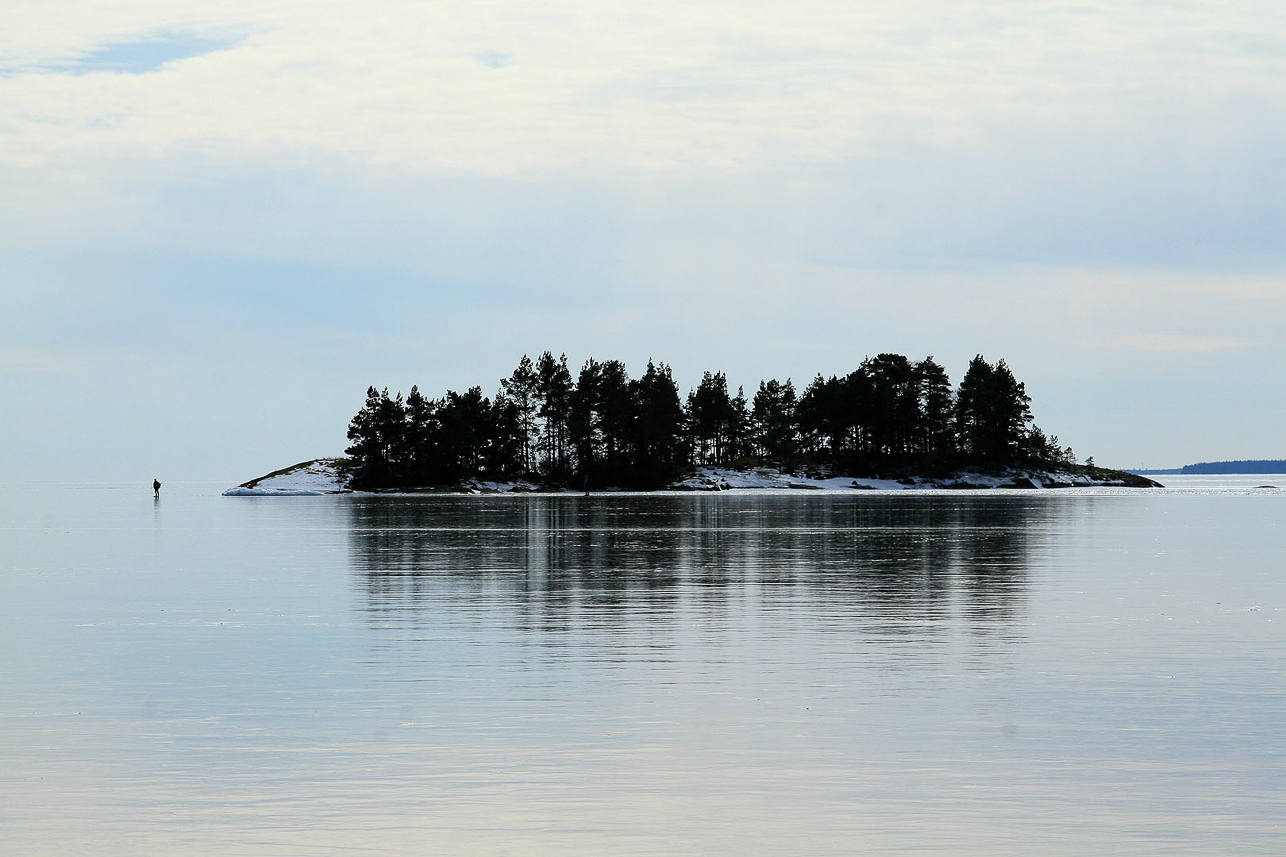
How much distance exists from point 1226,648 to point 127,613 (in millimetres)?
19838

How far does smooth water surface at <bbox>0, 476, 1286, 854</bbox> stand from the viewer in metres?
10.6

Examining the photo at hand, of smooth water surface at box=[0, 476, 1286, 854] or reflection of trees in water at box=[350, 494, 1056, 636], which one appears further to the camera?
reflection of trees in water at box=[350, 494, 1056, 636]

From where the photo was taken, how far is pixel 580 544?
4969 centimetres

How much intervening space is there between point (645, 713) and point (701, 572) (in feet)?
66.9

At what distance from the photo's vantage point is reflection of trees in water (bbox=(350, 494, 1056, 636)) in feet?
84.1

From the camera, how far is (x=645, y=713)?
15.1 meters

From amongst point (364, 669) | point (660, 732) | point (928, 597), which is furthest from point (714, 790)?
point (928, 597)

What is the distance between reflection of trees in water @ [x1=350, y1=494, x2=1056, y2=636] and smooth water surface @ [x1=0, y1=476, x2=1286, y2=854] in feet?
0.83

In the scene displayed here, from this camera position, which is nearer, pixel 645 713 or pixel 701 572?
pixel 645 713

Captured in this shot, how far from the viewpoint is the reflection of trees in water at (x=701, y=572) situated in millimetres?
25641

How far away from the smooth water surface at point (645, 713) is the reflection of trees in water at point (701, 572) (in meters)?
0.25

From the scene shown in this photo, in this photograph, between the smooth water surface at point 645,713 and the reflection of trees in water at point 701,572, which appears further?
the reflection of trees in water at point 701,572

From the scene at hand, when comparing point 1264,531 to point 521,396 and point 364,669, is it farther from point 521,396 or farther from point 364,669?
point 521,396

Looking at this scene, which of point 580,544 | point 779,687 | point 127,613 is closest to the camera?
point 779,687
